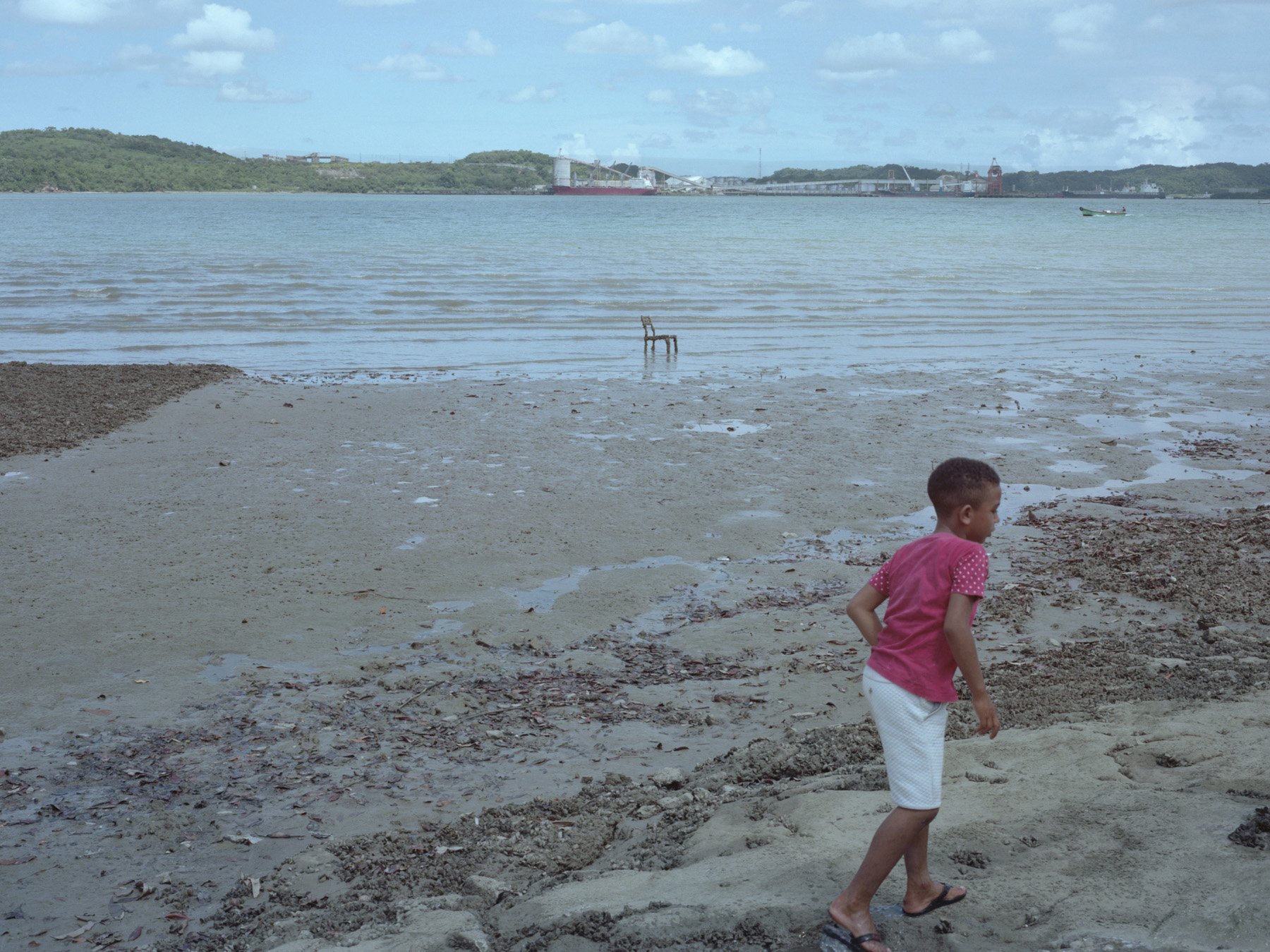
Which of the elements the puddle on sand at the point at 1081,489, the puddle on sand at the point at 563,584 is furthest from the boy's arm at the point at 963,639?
the puddle on sand at the point at 1081,489

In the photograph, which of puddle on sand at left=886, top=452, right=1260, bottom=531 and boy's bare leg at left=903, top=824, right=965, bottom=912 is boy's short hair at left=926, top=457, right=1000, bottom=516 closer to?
boy's bare leg at left=903, top=824, right=965, bottom=912

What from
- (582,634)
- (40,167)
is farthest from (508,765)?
(40,167)

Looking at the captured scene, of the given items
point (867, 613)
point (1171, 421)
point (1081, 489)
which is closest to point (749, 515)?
point (1081, 489)

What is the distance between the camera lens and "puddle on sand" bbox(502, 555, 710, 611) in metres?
7.55

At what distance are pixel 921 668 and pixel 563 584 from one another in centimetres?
471

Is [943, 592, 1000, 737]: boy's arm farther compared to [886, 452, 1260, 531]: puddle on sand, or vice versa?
[886, 452, 1260, 531]: puddle on sand

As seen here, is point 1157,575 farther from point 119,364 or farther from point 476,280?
point 476,280

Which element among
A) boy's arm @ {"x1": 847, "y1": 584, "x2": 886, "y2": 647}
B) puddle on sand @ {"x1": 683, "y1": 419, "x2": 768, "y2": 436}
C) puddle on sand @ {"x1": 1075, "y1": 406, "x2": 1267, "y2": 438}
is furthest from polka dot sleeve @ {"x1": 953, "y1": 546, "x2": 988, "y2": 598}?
puddle on sand @ {"x1": 1075, "y1": 406, "x2": 1267, "y2": 438}

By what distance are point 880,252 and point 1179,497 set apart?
43.3 metres

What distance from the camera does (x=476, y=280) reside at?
114 ft

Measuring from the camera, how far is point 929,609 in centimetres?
339

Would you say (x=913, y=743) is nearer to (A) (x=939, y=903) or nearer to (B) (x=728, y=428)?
(A) (x=939, y=903)

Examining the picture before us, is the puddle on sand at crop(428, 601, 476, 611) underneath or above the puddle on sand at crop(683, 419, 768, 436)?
underneath

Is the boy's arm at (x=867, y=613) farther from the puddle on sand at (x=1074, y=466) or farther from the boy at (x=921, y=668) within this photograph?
the puddle on sand at (x=1074, y=466)
